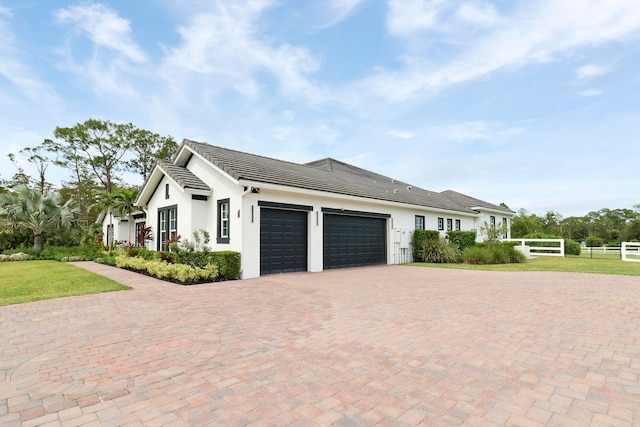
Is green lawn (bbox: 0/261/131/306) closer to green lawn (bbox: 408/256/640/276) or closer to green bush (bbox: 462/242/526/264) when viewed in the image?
green lawn (bbox: 408/256/640/276)

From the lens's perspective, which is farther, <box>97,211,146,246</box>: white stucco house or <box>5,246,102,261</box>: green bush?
<box>97,211,146,246</box>: white stucco house

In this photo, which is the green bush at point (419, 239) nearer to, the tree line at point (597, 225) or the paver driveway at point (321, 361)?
the paver driveway at point (321, 361)

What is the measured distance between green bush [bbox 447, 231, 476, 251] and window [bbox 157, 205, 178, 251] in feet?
50.9

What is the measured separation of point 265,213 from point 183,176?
3.92 metres

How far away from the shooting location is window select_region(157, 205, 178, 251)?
13914 mm

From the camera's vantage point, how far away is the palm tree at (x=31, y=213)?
20141 millimetres

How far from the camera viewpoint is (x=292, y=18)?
39.0 feet

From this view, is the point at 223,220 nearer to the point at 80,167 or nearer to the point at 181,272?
the point at 181,272

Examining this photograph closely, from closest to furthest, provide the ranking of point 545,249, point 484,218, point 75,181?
point 545,249, point 484,218, point 75,181

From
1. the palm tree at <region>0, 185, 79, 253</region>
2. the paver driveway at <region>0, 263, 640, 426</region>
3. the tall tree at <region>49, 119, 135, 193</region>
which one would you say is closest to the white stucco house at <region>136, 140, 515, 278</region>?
the paver driveway at <region>0, 263, 640, 426</region>

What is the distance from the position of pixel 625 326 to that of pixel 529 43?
31.7 feet

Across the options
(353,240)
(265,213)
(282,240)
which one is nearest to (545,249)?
(353,240)

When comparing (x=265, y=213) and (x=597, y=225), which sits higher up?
(x=265, y=213)

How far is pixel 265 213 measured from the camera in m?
11.9
